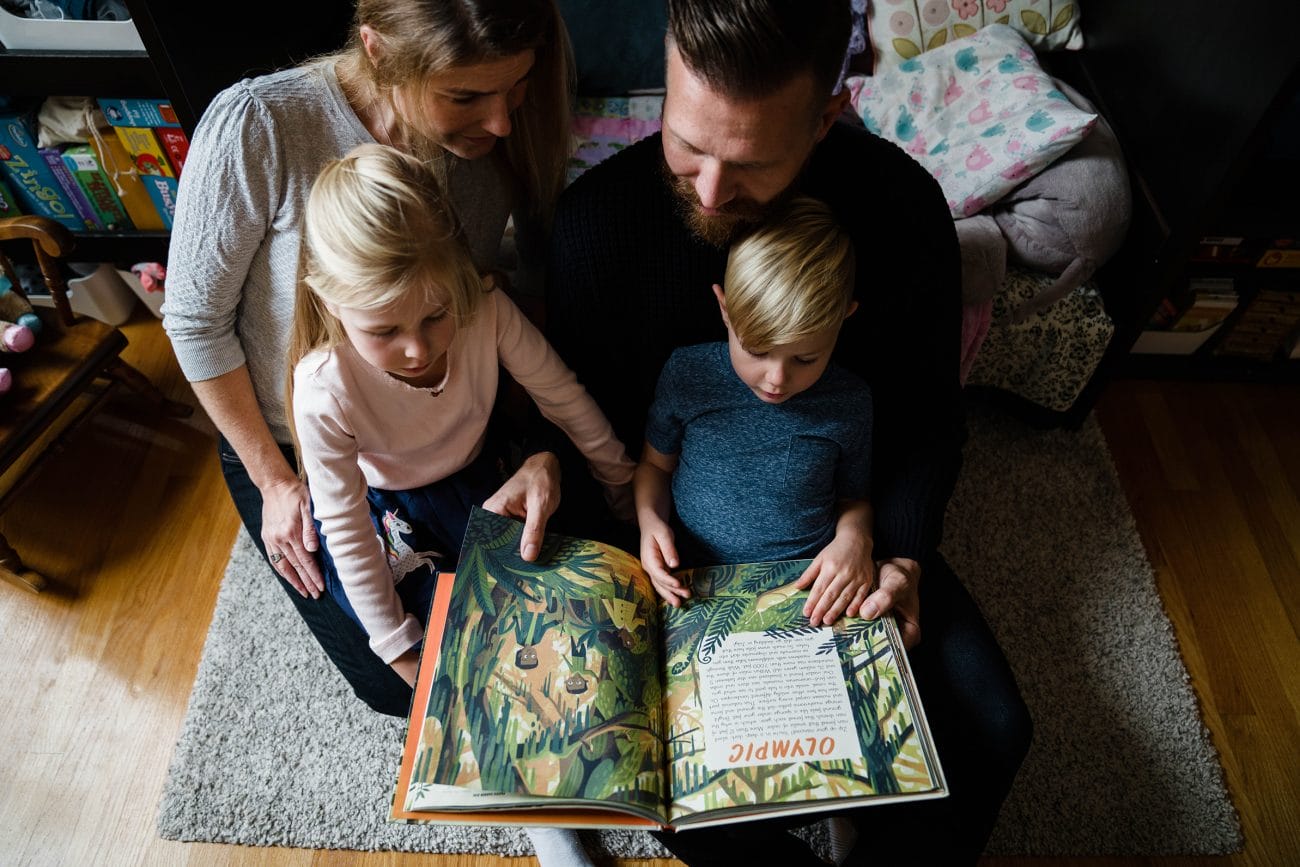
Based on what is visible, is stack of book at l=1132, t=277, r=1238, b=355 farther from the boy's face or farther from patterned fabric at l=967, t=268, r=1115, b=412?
the boy's face

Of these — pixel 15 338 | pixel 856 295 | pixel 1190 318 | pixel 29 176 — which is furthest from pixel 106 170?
pixel 1190 318

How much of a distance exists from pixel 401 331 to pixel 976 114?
1.24 meters

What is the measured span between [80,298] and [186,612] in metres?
0.85

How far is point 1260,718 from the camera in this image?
1438 mm

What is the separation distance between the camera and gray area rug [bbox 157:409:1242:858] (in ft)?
4.29

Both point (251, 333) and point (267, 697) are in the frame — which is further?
point (267, 697)

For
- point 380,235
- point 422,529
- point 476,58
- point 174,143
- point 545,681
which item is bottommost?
point 422,529

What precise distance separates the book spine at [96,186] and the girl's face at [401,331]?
1076 millimetres

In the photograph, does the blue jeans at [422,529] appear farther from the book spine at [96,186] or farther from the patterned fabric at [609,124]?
the book spine at [96,186]

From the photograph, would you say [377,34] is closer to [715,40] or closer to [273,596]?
[715,40]

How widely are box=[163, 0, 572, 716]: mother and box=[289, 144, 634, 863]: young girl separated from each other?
3.3 inches

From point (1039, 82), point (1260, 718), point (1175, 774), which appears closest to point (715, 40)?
point (1039, 82)

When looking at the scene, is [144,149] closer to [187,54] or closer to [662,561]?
[187,54]

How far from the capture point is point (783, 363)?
0.95 meters
